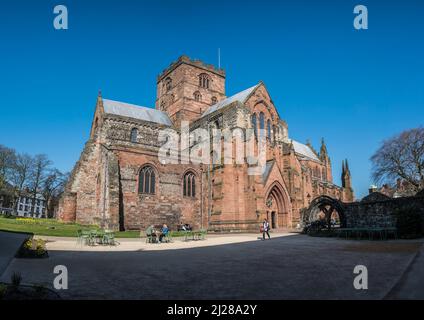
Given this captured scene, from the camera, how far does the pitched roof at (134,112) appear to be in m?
40.3

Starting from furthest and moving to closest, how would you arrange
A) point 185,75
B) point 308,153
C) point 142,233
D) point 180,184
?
point 308,153 < point 185,75 < point 180,184 < point 142,233

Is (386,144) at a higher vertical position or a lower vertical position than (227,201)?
higher

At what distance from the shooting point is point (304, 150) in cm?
6531

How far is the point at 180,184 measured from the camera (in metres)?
34.0

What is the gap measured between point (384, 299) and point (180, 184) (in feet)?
96.0

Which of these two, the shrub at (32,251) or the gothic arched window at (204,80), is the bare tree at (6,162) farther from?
the shrub at (32,251)

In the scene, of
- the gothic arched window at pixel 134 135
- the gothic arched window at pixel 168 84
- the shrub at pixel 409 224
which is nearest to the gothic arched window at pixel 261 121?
the gothic arched window at pixel 134 135

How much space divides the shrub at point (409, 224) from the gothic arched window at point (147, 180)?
74.2 ft

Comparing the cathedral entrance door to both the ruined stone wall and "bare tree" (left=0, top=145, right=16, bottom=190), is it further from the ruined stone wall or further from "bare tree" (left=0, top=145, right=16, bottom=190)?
"bare tree" (left=0, top=145, right=16, bottom=190)

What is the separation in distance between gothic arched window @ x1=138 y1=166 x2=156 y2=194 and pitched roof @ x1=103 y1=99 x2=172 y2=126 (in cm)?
1159

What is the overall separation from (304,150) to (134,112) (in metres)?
39.2

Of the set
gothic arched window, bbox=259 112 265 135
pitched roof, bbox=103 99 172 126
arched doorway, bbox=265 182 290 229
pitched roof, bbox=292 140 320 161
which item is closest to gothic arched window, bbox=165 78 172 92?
pitched roof, bbox=103 99 172 126
